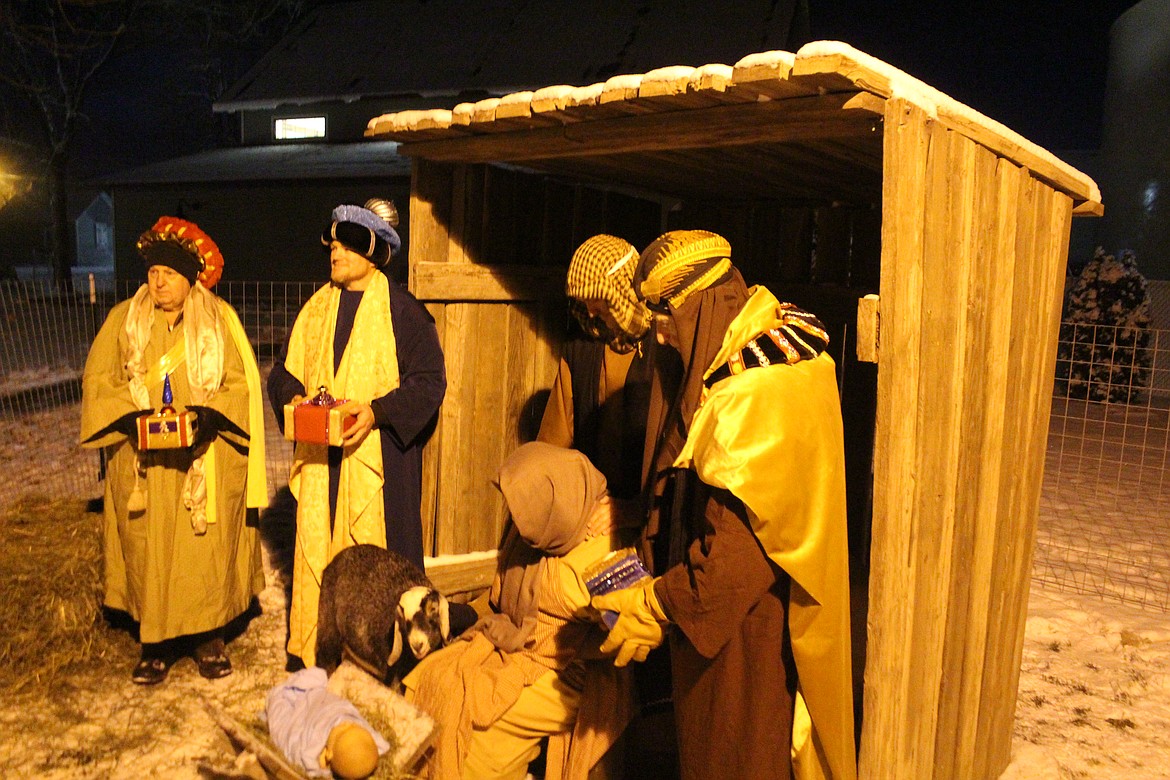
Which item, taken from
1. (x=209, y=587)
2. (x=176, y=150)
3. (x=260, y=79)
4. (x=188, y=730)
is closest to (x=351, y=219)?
(x=209, y=587)

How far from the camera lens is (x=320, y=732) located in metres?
3.18

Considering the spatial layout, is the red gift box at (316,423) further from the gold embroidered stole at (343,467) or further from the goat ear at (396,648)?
the goat ear at (396,648)

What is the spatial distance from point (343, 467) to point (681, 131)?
2167 millimetres

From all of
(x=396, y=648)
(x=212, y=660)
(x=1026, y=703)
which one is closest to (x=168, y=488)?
(x=212, y=660)

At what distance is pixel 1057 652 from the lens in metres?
5.57

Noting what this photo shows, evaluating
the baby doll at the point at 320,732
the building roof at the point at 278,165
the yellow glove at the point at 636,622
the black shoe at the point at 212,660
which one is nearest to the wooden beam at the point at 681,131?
the yellow glove at the point at 636,622

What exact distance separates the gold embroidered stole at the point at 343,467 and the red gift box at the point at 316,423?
223mm

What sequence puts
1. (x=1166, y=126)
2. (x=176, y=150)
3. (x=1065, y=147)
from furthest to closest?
(x=176, y=150) < (x=1065, y=147) < (x=1166, y=126)

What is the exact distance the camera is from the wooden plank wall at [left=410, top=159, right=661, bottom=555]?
477 cm

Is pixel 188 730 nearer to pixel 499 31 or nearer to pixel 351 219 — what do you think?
pixel 351 219

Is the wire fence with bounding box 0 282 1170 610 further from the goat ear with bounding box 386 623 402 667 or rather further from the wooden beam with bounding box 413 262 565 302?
the goat ear with bounding box 386 623 402 667

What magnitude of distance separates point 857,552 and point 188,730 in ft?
12.2

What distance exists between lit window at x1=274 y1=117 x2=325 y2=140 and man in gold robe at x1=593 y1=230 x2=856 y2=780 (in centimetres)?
Result: 1903

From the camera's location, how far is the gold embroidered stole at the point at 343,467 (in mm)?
4398
